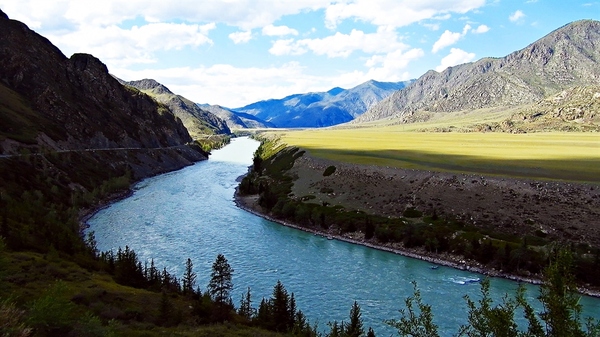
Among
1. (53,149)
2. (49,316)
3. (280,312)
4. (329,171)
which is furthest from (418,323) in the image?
(53,149)

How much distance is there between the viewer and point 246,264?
6400 centimetres

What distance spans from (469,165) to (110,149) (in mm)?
128542

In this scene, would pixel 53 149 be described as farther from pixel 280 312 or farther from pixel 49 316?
pixel 49 316

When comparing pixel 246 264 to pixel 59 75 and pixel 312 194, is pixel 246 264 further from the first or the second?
pixel 59 75

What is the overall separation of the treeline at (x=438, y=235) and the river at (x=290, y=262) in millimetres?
4283

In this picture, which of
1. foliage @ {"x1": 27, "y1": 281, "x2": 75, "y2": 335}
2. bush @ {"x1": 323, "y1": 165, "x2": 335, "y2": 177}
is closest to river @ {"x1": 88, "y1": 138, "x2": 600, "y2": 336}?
foliage @ {"x1": 27, "y1": 281, "x2": 75, "y2": 335}

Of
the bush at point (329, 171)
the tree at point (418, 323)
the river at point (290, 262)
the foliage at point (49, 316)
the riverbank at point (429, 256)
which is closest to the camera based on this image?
the tree at point (418, 323)

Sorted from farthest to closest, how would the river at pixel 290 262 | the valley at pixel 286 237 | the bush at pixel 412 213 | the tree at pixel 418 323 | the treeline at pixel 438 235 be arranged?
the bush at pixel 412 213, the treeline at pixel 438 235, the river at pixel 290 262, the valley at pixel 286 237, the tree at pixel 418 323

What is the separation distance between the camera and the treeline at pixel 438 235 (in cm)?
5981

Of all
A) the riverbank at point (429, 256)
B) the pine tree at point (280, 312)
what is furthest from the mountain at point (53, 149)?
the riverbank at point (429, 256)

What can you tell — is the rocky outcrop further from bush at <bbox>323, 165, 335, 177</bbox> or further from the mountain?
bush at <bbox>323, 165, 335, 177</bbox>

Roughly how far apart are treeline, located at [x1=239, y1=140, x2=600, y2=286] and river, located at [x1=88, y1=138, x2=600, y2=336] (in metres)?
4.28

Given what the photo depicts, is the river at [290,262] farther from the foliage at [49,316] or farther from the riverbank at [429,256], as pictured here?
the foliage at [49,316]

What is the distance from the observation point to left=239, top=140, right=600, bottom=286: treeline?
5981 cm
